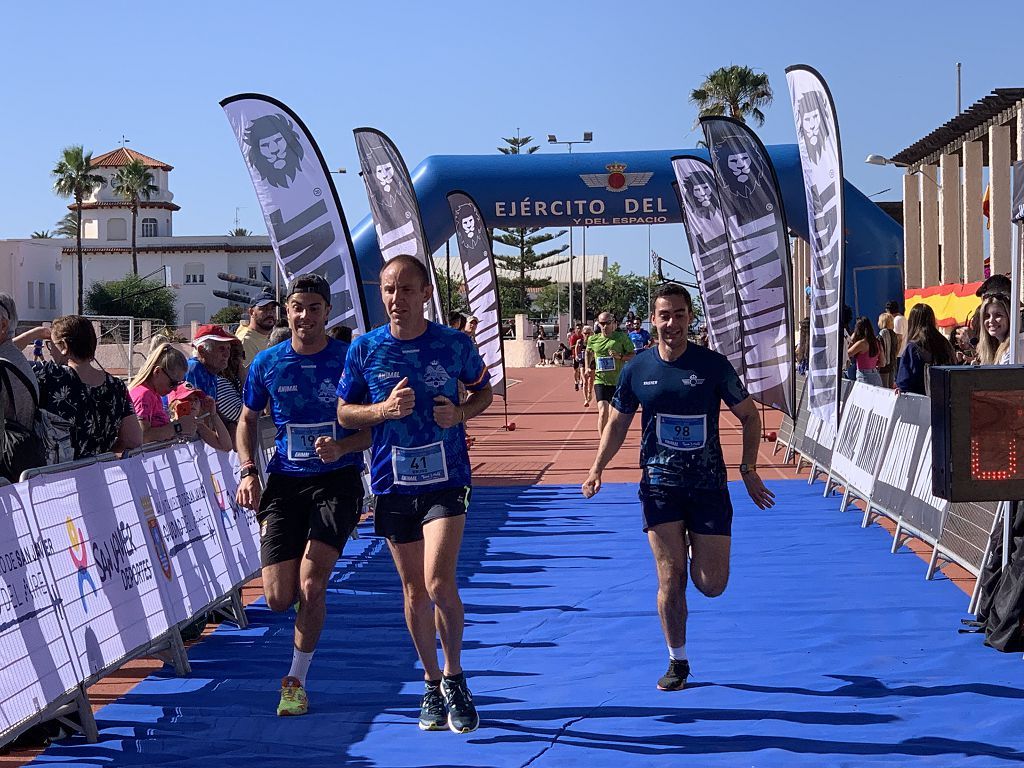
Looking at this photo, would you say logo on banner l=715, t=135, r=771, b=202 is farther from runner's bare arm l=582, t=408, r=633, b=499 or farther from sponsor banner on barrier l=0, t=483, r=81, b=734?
sponsor banner on barrier l=0, t=483, r=81, b=734

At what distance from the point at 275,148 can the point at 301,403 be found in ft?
21.6

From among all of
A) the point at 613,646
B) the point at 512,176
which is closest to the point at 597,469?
the point at 613,646

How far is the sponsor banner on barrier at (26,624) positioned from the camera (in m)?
5.39

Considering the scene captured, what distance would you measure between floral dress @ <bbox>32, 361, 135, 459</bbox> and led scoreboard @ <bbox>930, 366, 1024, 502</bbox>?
13.7 ft

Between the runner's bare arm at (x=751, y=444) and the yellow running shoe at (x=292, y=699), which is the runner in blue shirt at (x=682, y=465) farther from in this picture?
the yellow running shoe at (x=292, y=699)

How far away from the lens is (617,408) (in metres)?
6.93

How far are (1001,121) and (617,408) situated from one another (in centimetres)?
2865

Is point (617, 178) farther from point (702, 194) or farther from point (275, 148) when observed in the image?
point (275, 148)

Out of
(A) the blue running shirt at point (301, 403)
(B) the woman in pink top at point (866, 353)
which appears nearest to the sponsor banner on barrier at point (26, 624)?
(A) the blue running shirt at point (301, 403)

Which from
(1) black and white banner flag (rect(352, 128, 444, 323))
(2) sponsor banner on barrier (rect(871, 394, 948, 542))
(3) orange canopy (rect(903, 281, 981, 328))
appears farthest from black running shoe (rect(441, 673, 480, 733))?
(3) orange canopy (rect(903, 281, 981, 328))

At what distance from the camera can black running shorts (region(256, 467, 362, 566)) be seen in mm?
6246

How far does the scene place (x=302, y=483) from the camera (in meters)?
6.34

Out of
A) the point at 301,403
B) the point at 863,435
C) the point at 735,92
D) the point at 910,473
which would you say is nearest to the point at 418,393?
the point at 301,403

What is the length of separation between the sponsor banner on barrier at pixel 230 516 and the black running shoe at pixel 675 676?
9.43 feet
